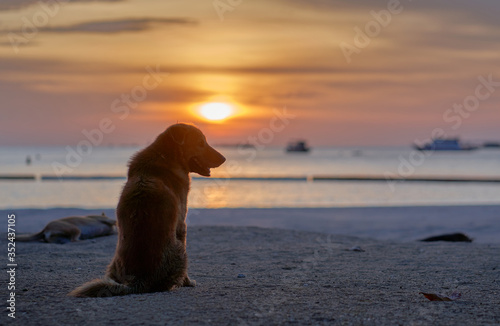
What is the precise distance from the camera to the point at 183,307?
17.7ft

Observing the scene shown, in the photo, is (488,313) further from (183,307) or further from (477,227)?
(477,227)

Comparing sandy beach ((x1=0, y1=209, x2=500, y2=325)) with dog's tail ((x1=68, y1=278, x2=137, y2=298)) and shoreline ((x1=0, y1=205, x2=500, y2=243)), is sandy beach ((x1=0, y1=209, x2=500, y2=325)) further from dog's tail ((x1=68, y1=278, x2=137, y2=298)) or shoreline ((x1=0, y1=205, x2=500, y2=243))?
shoreline ((x1=0, y1=205, x2=500, y2=243))

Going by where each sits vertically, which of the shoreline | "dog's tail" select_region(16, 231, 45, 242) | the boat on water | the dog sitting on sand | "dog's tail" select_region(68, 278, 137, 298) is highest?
the boat on water

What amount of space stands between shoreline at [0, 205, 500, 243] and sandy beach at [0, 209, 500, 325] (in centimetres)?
357

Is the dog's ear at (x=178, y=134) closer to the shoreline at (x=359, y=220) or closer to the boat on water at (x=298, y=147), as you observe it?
the shoreline at (x=359, y=220)

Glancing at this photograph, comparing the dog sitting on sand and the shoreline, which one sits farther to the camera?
the shoreline

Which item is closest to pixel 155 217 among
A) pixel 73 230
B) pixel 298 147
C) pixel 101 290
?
pixel 101 290

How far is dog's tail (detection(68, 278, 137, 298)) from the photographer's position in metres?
5.77

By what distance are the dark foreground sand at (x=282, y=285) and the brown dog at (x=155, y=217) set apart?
0.23m

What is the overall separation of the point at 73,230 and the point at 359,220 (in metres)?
9.57

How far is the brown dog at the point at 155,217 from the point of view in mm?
5855

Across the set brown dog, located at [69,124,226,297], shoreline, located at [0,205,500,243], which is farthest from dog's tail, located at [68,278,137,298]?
shoreline, located at [0,205,500,243]

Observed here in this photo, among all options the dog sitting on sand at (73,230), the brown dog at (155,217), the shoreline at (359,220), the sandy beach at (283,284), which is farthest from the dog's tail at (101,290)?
the shoreline at (359,220)

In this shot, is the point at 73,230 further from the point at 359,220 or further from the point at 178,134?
the point at 359,220
